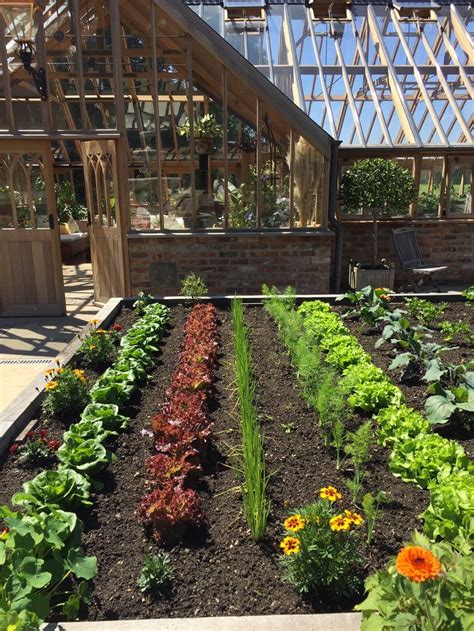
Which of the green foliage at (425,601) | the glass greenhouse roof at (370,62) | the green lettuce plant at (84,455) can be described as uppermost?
the glass greenhouse roof at (370,62)

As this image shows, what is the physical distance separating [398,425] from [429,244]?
6.47 meters

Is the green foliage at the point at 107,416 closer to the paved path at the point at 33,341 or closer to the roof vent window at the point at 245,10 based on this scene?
the paved path at the point at 33,341

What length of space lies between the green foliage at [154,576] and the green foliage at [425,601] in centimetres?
82

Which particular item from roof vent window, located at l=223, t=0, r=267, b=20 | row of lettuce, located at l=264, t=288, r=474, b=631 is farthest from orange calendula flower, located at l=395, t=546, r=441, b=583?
roof vent window, located at l=223, t=0, r=267, b=20

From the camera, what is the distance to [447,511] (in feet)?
7.31

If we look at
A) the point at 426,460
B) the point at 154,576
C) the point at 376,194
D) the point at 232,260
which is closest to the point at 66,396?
the point at 154,576

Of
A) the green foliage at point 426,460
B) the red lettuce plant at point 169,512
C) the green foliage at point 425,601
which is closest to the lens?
the green foliage at point 425,601

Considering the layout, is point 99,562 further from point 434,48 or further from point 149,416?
point 434,48

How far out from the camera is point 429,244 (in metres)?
8.88

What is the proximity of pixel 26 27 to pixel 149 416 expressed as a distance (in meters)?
5.46

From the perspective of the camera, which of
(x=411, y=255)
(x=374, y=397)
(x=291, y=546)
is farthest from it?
(x=411, y=255)

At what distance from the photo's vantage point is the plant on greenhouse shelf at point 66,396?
12.0ft

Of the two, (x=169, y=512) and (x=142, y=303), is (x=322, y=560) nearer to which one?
(x=169, y=512)

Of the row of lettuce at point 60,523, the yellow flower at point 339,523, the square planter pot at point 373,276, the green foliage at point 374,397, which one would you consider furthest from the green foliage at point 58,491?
the square planter pot at point 373,276
